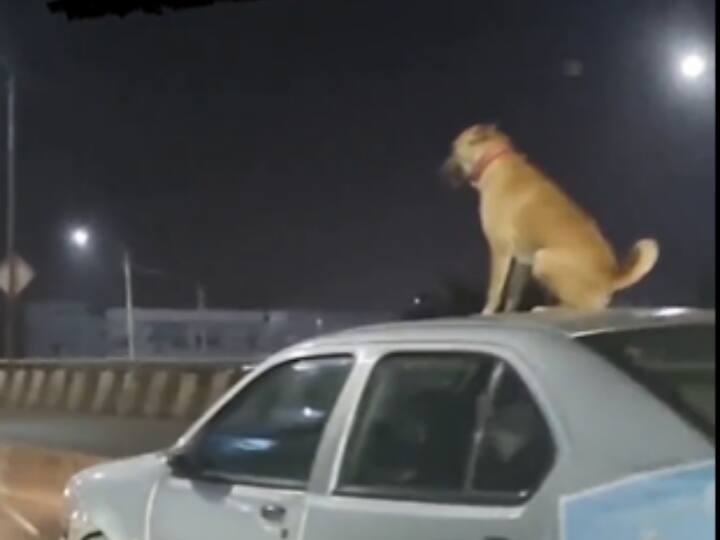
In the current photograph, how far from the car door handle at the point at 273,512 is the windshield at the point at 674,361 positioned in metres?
1.14

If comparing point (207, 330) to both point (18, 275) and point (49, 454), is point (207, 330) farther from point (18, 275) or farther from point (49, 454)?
point (49, 454)

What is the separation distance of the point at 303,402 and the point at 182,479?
2.15 feet

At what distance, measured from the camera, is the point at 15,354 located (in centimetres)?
3706

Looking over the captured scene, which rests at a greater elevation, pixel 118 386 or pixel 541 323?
pixel 118 386

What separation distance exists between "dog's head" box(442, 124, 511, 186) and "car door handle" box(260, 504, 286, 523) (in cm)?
1657

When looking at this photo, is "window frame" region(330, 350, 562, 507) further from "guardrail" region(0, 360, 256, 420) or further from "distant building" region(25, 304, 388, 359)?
"distant building" region(25, 304, 388, 359)

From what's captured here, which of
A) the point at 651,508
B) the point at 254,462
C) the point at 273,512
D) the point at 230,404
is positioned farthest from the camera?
the point at 230,404

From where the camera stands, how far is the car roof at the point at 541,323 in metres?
4.82

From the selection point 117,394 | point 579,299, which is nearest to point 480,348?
point 579,299

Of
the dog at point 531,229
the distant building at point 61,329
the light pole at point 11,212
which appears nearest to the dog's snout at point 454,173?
the dog at point 531,229

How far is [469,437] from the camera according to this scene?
475cm

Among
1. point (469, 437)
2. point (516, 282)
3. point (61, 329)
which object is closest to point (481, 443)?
point (469, 437)

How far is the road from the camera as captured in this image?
13562 millimetres

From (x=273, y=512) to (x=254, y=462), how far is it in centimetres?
40
